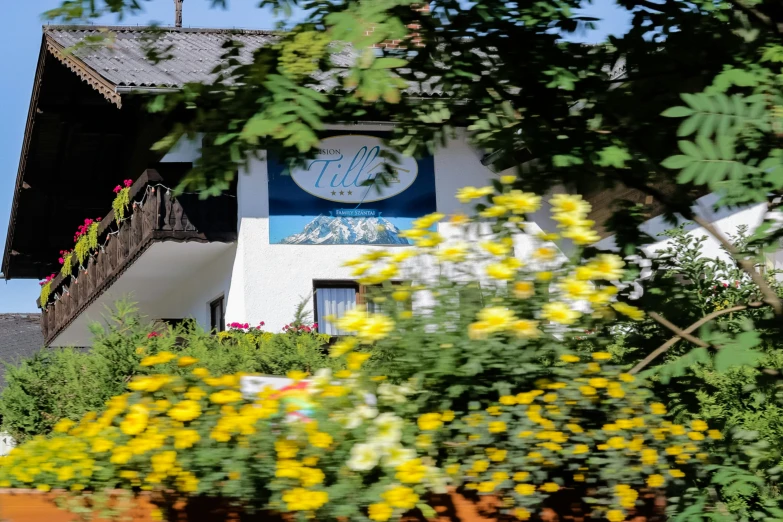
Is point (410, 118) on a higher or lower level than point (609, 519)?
higher

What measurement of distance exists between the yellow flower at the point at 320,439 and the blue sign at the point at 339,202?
11780 mm

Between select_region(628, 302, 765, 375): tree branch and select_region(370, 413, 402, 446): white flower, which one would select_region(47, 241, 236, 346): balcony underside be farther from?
select_region(370, 413, 402, 446): white flower

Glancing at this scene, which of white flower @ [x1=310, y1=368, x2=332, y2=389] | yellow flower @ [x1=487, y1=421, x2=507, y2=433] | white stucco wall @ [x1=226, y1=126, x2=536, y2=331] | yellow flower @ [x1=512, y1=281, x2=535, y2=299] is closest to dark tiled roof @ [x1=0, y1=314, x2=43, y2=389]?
white stucco wall @ [x1=226, y1=126, x2=536, y2=331]

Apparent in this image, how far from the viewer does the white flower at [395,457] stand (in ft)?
9.80

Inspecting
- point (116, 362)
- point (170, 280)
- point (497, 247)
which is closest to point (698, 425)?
point (497, 247)

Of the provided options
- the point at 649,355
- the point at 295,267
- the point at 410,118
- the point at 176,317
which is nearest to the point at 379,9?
the point at 410,118

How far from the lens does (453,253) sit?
3.42 m

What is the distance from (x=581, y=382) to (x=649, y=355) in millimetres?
459

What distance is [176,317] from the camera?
763 inches

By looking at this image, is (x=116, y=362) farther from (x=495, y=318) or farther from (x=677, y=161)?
(x=677, y=161)

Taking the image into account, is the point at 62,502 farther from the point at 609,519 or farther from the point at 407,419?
the point at 609,519

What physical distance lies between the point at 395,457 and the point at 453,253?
760 mm

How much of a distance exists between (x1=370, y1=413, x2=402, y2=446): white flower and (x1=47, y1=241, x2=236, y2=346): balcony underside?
11.7m

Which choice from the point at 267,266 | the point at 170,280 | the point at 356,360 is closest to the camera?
the point at 356,360
